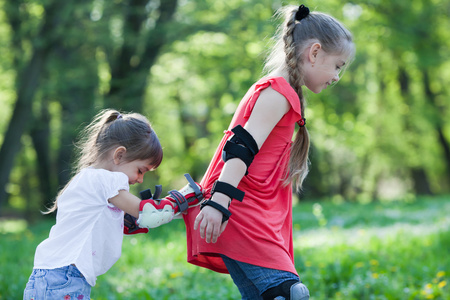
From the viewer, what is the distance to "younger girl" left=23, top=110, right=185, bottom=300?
7.79 ft

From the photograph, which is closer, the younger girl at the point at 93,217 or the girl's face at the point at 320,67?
the younger girl at the point at 93,217

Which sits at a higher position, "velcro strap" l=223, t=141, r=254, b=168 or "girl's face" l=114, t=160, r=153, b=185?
"velcro strap" l=223, t=141, r=254, b=168

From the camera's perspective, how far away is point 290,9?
2760 millimetres

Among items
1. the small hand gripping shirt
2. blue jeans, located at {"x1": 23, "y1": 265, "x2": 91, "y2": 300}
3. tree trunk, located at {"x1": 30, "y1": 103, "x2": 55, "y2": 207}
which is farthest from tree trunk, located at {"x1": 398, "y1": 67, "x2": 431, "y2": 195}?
blue jeans, located at {"x1": 23, "y1": 265, "x2": 91, "y2": 300}

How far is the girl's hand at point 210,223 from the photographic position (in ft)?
7.32

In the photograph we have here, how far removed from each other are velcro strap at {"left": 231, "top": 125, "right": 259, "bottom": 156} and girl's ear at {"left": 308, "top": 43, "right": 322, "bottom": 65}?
19.3 inches

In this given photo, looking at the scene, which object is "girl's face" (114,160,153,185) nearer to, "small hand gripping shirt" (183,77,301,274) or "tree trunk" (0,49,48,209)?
"small hand gripping shirt" (183,77,301,274)

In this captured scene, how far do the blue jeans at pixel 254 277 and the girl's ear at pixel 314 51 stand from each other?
984 millimetres

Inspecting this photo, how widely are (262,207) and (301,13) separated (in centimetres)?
95

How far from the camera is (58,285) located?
7.72ft

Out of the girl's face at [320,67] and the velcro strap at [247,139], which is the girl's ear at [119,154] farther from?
the girl's face at [320,67]

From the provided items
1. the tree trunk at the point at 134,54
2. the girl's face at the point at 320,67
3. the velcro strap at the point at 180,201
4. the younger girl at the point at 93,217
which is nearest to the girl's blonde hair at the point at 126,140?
the younger girl at the point at 93,217

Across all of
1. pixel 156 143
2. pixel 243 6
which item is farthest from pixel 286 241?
pixel 243 6

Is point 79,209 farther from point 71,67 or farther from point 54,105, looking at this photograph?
point 54,105
